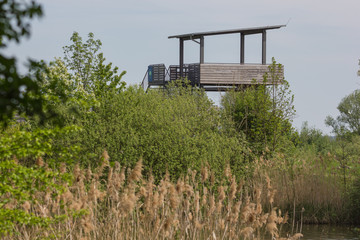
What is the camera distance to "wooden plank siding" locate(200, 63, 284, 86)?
1284 inches

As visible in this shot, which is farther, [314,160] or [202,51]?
[202,51]

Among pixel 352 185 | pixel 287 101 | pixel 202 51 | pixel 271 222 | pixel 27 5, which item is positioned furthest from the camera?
pixel 202 51

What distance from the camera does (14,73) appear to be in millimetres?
2230

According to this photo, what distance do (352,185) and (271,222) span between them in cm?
1094

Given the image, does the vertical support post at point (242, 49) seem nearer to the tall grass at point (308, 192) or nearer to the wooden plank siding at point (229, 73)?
the wooden plank siding at point (229, 73)

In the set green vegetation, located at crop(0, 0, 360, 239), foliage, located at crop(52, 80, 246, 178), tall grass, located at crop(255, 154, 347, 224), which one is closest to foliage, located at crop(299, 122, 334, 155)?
green vegetation, located at crop(0, 0, 360, 239)

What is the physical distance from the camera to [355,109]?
201 feet

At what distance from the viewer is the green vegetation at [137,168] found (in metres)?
6.14

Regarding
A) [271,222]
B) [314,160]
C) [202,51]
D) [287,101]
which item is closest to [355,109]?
[202,51]

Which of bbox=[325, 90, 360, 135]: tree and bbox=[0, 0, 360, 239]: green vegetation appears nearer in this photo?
bbox=[0, 0, 360, 239]: green vegetation

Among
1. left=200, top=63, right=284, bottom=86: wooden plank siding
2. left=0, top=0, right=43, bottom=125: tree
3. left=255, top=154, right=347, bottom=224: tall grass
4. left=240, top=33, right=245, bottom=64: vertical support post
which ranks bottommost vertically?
left=255, top=154, right=347, bottom=224: tall grass

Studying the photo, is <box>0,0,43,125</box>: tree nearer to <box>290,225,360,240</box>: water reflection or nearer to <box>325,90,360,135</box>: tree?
<box>290,225,360,240</box>: water reflection

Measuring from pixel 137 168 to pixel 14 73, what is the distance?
408 cm

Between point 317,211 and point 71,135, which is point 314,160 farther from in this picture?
point 71,135
